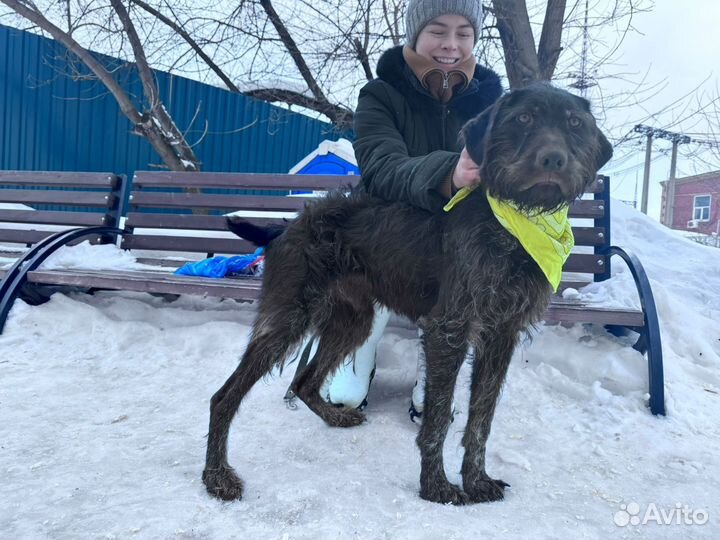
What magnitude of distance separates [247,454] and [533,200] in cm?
171

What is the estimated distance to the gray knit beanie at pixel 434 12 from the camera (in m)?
2.51

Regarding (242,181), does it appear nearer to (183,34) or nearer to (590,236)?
(590,236)

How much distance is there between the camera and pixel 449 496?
2.07 m

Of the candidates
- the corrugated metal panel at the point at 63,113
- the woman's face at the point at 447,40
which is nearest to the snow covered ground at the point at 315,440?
the woman's face at the point at 447,40

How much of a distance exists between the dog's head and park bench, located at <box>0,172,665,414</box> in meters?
0.95

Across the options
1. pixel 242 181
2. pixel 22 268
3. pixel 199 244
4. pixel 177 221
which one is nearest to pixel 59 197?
pixel 177 221

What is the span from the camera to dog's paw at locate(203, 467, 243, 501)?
2047 millimetres

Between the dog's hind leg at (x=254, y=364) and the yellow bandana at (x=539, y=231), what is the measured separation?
88 centimetres

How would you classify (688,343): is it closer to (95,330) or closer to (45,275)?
(95,330)

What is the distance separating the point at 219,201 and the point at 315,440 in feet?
9.88

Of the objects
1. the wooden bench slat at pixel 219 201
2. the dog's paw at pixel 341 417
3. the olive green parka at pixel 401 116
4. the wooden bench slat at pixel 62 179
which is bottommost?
the dog's paw at pixel 341 417

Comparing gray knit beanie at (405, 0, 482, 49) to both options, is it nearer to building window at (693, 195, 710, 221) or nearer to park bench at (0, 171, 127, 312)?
park bench at (0, 171, 127, 312)

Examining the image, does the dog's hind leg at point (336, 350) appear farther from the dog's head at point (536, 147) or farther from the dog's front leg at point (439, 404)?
the dog's head at point (536, 147)

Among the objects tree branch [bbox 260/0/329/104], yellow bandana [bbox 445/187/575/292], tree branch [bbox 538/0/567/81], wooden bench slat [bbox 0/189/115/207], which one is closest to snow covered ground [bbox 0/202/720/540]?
yellow bandana [bbox 445/187/575/292]
